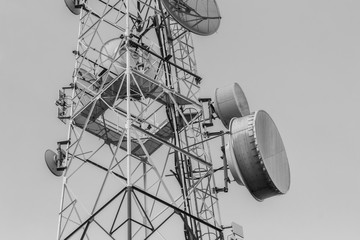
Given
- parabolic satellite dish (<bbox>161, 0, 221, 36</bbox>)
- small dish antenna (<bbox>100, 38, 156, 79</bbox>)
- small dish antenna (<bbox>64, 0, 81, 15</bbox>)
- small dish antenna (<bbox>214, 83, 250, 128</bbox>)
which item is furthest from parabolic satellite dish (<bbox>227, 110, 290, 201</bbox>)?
small dish antenna (<bbox>64, 0, 81, 15</bbox>)

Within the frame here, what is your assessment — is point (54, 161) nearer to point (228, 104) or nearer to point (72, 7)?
point (228, 104)

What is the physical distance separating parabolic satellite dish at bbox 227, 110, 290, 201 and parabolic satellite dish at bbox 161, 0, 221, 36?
420cm

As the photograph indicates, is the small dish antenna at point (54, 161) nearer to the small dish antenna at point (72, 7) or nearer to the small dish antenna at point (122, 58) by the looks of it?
the small dish antenna at point (122, 58)

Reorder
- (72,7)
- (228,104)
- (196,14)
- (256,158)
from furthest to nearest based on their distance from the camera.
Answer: (72,7) → (196,14) → (228,104) → (256,158)

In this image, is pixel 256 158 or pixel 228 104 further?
pixel 228 104

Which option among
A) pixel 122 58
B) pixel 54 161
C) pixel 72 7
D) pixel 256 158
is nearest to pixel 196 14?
pixel 122 58

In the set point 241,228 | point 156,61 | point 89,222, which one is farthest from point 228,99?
point 89,222

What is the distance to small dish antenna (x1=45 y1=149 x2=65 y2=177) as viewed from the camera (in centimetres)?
1670

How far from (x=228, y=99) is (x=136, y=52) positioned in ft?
10.9

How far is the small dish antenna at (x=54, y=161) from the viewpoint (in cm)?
1670

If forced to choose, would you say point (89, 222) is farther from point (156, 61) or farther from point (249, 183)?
point (156, 61)

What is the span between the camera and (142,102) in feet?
64.1

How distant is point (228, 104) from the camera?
17.6 m

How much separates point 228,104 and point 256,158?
3.47 m
